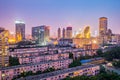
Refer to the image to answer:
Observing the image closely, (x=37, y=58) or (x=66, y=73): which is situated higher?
(x=37, y=58)

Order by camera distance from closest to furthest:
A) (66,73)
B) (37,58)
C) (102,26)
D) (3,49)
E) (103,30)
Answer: (66,73), (3,49), (37,58), (103,30), (102,26)

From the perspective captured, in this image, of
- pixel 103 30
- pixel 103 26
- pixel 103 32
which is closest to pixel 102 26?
pixel 103 26

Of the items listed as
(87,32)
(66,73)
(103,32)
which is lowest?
(66,73)

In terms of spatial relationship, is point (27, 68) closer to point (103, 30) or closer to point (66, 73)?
point (66, 73)

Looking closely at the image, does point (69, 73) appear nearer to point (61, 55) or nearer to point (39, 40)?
point (61, 55)

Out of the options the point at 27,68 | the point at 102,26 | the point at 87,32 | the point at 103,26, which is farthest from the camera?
the point at 102,26

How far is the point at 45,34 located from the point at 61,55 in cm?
1858

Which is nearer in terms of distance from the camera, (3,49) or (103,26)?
(3,49)

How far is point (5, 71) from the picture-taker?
804 centimetres

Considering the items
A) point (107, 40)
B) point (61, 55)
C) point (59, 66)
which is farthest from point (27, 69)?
point (107, 40)

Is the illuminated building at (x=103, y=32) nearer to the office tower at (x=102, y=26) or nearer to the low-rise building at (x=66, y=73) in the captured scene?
the office tower at (x=102, y=26)

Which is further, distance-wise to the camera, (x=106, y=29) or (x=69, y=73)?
(x=106, y=29)

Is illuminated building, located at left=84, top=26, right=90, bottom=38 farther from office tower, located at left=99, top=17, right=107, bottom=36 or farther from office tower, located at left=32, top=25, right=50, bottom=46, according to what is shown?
office tower, located at left=32, top=25, right=50, bottom=46

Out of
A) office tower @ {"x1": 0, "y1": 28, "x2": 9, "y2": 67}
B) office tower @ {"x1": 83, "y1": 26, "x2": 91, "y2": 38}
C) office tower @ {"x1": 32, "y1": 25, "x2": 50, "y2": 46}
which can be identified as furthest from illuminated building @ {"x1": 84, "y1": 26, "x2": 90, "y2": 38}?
office tower @ {"x1": 0, "y1": 28, "x2": 9, "y2": 67}
